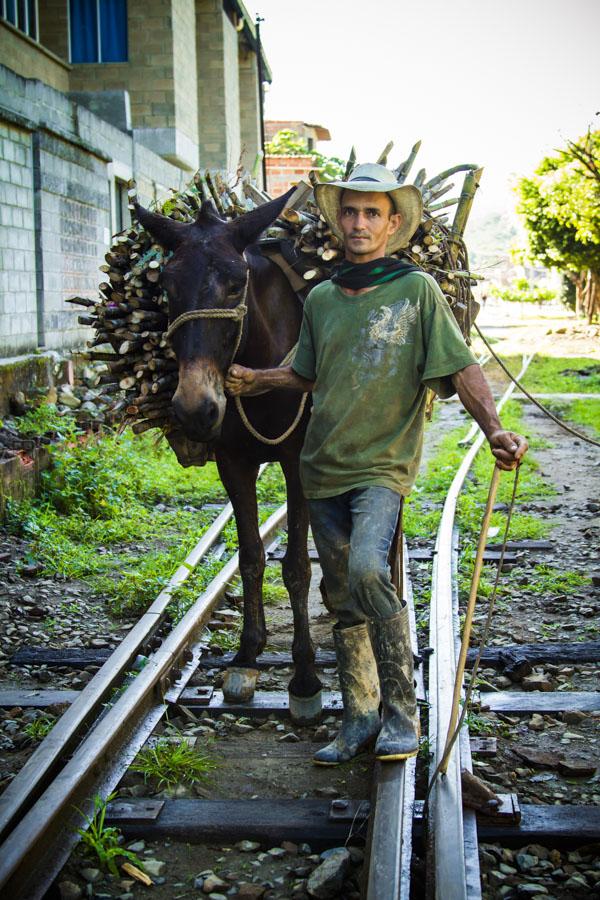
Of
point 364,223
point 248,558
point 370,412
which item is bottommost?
point 248,558

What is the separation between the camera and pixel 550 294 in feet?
214

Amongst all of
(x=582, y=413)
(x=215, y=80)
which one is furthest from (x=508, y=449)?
(x=215, y=80)

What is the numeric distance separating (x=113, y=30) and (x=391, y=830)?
22.4 meters

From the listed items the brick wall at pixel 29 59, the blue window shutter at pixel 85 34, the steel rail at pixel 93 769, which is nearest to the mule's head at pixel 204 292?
the steel rail at pixel 93 769

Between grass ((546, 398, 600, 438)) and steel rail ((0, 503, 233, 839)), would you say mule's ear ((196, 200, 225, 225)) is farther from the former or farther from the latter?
grass ((546, 398, 600, 438))

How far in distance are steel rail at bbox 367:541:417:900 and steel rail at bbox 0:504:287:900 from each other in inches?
42.5

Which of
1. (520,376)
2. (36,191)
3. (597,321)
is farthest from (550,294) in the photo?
(36,191)

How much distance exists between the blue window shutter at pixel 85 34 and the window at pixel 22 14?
2.76 m

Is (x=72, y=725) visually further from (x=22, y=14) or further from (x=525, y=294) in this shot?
(x=525, y=294)

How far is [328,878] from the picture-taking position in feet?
10.8

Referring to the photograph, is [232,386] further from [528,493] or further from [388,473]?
[528,493]

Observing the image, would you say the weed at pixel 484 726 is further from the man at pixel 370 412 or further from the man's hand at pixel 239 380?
the man's hand at pixel 239 380

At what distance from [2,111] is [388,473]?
31.2 ft

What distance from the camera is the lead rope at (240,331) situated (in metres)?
4.19
